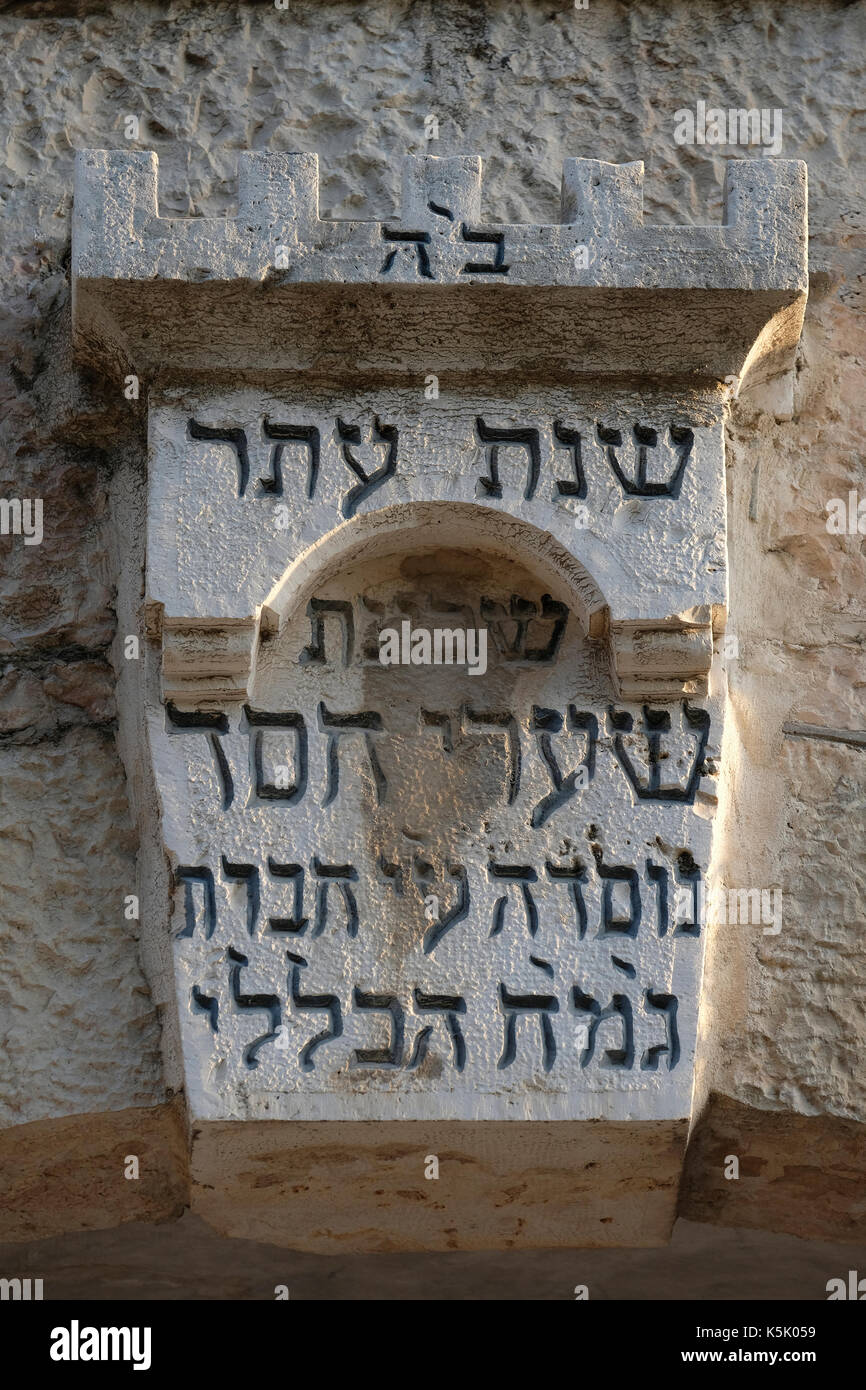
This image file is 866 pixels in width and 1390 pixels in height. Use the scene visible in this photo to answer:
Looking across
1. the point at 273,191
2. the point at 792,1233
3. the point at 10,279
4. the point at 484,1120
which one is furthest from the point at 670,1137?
the point at 10,279

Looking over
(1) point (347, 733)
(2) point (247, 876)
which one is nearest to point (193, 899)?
(2) point (247, 876)

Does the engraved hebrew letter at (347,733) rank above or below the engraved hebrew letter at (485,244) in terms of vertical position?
below

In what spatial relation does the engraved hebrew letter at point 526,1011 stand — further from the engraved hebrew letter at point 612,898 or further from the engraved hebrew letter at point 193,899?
the engraved hebrew letter at point 193,899

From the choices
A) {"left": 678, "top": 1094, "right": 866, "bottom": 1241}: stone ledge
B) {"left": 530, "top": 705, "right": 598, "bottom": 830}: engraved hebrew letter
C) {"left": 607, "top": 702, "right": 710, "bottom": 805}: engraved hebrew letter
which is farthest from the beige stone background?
{"left": 530, "top": 705, "right": 598, "bottom": 830}: engraved hebrew letter

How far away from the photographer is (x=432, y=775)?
101 inches

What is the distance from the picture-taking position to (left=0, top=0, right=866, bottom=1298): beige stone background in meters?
2.60

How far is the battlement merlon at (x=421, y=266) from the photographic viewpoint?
2.50 metres

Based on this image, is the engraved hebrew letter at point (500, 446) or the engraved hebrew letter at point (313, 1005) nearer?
the engraved hebrew letter at point (313, 1005)

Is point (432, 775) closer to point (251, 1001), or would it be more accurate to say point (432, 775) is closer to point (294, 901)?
point (294, 901)

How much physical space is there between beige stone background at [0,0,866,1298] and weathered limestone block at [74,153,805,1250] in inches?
5.6

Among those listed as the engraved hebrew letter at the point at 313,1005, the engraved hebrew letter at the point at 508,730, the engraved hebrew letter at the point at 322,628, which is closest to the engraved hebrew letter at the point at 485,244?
the engraved hebrew letter at the point at 322,628

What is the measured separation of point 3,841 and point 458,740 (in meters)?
0.64

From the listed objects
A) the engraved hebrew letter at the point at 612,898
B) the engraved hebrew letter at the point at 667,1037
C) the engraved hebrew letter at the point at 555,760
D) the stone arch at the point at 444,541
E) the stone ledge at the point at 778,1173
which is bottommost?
the stone ledge at the point at 778,1173

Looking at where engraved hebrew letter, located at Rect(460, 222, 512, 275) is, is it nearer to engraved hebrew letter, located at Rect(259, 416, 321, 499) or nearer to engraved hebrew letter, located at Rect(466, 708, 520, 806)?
engraved hebrew letter, located at Rect(259, 416, 321, 499)
